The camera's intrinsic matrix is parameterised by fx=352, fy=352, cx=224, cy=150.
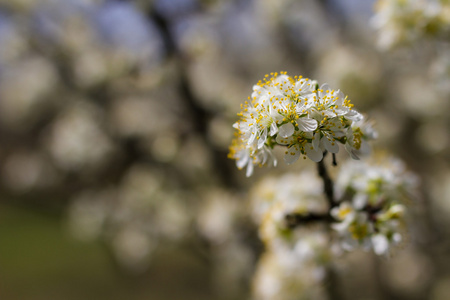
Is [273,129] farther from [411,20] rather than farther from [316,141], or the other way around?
[411,20]

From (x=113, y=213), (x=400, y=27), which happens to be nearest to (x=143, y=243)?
(x=113, y=213)

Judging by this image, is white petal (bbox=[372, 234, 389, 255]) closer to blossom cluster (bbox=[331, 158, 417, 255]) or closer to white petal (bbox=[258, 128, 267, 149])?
blossom cluster (bbox=[331, 158, 417, 255])

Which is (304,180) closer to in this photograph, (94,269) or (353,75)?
(353,75)

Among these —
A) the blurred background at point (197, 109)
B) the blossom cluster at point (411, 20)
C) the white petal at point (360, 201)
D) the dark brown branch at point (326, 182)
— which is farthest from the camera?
the blurred background at point (197, 109)

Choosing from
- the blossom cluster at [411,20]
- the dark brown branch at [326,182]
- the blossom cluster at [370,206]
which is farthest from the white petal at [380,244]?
the blossom cluster at [411,20]

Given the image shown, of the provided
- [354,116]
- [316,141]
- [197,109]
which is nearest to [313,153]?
[316,141]

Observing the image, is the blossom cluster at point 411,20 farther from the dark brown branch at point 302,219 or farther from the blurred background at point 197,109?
the dark brown branch at point 302,219
